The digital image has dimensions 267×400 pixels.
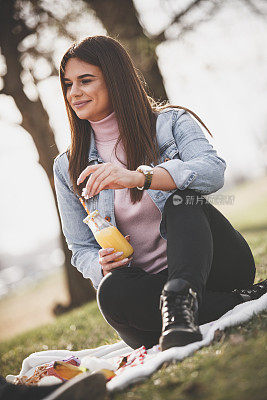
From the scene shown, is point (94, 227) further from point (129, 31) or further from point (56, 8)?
point (56, 8)

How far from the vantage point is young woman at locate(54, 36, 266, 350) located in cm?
165

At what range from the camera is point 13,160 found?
30.1ft

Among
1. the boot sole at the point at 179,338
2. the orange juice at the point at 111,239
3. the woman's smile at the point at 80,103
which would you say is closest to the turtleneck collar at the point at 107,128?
the woman's smile at the point at 80,103

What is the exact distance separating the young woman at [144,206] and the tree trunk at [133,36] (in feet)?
8.34

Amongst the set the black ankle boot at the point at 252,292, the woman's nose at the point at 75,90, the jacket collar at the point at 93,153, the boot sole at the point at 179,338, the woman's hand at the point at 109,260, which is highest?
the woman's nose at the point at 75,90

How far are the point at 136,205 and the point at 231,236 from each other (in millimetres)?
499

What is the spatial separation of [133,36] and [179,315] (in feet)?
13.7

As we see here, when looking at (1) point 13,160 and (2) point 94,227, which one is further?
(1) point 13,160

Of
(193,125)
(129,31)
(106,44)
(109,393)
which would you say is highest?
(129,31)

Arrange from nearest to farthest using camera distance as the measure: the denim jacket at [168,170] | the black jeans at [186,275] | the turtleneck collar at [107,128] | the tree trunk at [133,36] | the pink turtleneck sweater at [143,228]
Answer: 1. the black jeans at [186,275]
2. the denim jacket at [168,170]
3. the pink turtleneck sweater at [143,228]
4. the turtleneck collar at [107,128]
5. the tree trunk at [133,36]

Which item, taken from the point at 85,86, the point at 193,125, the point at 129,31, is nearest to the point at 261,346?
the point at 193,125

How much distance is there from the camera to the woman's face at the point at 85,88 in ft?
7.50

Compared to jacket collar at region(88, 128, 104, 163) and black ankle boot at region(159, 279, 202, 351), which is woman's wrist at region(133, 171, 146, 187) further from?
jacket collar at region(88, 128, 104, 163)

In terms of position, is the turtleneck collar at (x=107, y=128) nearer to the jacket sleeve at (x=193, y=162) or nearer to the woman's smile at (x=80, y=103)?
the woman's smile at (x=80, y=103)
